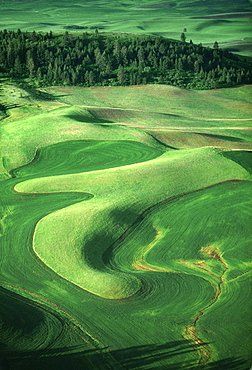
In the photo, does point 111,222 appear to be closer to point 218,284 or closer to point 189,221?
point 189,221

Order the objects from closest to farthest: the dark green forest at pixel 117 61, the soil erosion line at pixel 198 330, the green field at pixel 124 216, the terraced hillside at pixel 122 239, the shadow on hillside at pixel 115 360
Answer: the shadow on hillside at pixel 115 360 → the soil erosion line at pixel 198 330 → the terraced hillside at pixel 122 239 → the green field at pixel 124 216 → the dark green forest at pixel 117 61

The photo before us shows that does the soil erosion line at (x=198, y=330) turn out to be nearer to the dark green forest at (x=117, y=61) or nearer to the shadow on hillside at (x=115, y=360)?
the shadow on hillside at (x=115, y=360)

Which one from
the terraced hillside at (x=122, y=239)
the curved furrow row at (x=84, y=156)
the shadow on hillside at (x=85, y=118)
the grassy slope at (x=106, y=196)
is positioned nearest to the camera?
the terraced hillside at (x=122, y=239)

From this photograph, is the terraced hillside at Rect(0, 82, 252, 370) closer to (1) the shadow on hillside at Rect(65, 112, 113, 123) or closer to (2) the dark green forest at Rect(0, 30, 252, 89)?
(1) the shadow on hillside at Rect(65, 112, 113, 123)

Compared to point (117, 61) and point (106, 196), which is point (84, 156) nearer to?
point (106, 196)

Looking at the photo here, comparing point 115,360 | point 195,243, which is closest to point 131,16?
point 195,243

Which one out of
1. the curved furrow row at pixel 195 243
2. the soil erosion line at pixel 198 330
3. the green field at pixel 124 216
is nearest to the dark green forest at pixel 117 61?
the green field at pixel 124 216

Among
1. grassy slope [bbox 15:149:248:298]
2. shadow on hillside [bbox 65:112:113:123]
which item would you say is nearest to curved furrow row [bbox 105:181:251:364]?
grassy slope [bbox 15:149:248:298]

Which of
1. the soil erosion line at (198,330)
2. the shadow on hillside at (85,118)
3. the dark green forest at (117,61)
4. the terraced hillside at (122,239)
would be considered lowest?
the soil erosion line at (198,330)
